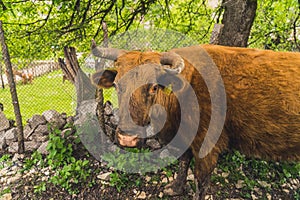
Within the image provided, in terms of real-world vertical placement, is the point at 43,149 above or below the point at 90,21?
below

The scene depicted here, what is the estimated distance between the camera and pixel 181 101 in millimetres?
2826

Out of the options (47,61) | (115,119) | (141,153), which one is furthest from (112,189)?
(47,61)

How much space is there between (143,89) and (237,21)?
285 cm

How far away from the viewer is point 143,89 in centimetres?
243

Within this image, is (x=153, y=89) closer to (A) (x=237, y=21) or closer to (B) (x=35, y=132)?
(A) (x=237, y=21)

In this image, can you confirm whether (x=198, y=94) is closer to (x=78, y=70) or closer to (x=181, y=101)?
(x=181, y=101)

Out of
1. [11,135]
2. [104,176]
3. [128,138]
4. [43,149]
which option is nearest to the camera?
[128,138]

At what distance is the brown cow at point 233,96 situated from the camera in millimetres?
2467

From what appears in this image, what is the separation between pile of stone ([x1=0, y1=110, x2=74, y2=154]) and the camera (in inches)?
172

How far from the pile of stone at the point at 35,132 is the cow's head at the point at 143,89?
2322 mm

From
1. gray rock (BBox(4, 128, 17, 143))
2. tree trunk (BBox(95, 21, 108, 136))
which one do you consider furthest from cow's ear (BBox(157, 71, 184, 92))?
gray rock (BBox(4, 128, 17, 143))

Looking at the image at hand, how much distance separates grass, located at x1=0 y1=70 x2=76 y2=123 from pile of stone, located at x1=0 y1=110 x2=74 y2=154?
110cm

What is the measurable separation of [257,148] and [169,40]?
3664 mm

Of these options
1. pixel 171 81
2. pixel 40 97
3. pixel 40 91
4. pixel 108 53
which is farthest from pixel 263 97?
pixel 40 97
